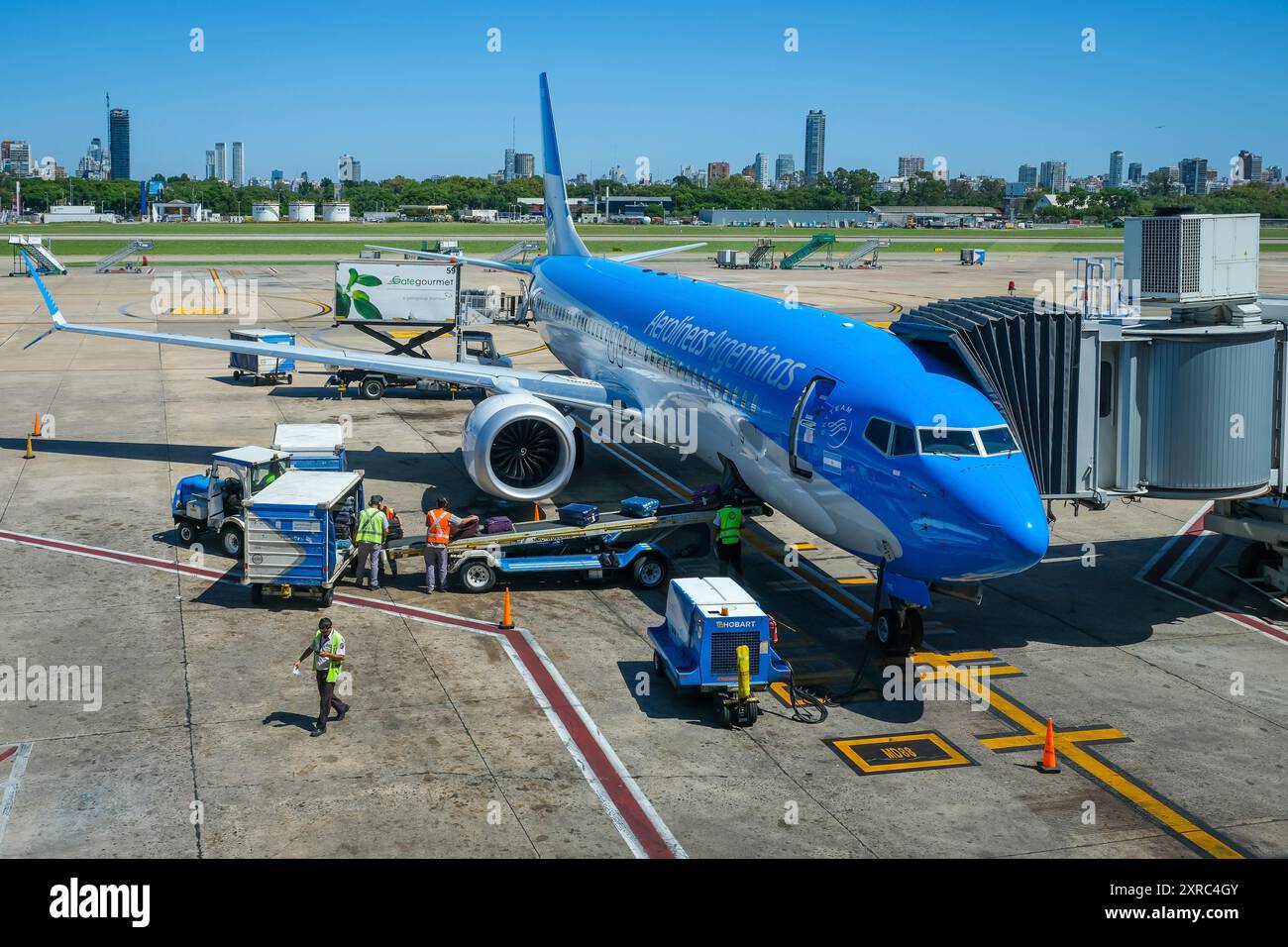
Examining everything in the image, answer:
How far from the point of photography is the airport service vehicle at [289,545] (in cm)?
2131

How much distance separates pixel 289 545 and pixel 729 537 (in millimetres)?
7830

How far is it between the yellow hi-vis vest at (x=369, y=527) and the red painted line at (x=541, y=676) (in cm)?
109

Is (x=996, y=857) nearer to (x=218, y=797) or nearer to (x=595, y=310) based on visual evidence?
(x=218, y=797)

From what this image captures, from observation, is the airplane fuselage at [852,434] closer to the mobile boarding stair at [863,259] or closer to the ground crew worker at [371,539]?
the ground crew worker at [371,539]

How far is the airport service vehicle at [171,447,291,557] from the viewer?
25234mm

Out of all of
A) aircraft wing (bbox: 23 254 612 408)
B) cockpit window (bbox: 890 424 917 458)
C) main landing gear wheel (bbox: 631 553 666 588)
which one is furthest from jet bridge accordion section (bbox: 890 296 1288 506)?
aircraft wing (bbox: 23 254 612 408)

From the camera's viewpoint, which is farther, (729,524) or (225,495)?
(225,495)

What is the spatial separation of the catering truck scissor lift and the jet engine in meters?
2.19

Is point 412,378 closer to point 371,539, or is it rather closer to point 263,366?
point 263,366

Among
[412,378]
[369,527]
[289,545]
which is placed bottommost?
[289,545]

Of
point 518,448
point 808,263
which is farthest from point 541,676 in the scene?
point 808,263

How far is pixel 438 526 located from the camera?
22.7 meters

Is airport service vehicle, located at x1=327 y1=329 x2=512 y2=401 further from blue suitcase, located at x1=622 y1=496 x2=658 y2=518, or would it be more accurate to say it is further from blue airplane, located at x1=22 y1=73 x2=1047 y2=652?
blue suitcase, located at x1=622 y1=496 x2=658 y2=518
